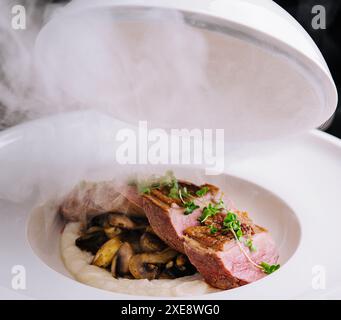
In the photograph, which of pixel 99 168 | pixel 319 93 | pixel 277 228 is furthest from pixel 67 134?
pixel 319 93

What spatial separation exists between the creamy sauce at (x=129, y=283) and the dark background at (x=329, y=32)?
158cm

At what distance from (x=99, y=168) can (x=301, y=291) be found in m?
1.45

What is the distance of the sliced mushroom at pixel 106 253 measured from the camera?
8.27 feet

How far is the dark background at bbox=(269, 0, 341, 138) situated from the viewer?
11.2 feet

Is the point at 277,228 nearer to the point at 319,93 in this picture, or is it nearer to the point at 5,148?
the point at 319,93

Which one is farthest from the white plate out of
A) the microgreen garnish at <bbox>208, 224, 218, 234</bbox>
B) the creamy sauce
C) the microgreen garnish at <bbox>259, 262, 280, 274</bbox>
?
the microgreen garnish at <bbox>208, 224, 218, 234</bbox>

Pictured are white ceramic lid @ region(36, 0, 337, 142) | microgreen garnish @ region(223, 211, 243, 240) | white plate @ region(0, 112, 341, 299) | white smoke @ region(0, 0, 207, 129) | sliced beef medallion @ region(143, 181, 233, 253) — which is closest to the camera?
white ceramic lid @ region(36, 0, 337, 142)

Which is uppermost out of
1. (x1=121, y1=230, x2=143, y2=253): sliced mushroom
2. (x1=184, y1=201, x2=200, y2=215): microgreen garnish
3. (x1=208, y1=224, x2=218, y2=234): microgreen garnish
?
(x1=184, y1=201, x2=200, y2=215): microgreen garnish

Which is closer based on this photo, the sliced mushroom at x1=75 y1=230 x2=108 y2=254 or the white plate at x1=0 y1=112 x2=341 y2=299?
the white plate at x1=0 y1=112 x2=341 y2=299

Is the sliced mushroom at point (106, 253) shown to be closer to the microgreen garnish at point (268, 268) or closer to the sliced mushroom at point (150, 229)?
the sliced mushroom at point (150, 229)

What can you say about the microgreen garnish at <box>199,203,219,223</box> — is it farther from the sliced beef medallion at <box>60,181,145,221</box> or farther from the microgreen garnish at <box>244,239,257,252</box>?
the sliced beef medallion at <box>60,181,145,221</box>

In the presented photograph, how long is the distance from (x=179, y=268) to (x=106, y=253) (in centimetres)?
33

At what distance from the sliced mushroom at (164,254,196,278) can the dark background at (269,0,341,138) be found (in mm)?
1450

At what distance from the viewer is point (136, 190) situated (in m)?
2.82
